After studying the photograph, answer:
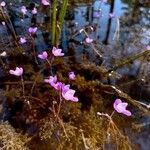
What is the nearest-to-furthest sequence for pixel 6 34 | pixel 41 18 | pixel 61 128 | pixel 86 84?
pixel 61 128 → pixel 86 84 → pixel 6 34 → pixel 41 18

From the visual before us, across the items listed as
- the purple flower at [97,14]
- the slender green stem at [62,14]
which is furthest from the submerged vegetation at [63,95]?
the purple flower at [97,14]

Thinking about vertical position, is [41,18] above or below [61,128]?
above

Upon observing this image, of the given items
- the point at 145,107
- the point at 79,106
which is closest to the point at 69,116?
the point at 79,106

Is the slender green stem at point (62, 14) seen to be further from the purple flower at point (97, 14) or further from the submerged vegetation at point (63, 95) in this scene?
the purple flower at point (97, 14)

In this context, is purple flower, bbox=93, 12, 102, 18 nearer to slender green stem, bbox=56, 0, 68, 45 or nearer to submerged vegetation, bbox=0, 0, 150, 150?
submerged vegetation, bbox=0, 0, 150, 150

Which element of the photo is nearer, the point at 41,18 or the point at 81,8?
the point at 41,18

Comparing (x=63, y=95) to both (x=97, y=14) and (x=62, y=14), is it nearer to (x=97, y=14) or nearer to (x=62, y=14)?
(x=62, y=14)

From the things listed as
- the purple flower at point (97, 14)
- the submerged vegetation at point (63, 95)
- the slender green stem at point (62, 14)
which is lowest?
the submerged vegetation at point (63, 95)

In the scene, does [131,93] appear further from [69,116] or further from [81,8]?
[81,8]
